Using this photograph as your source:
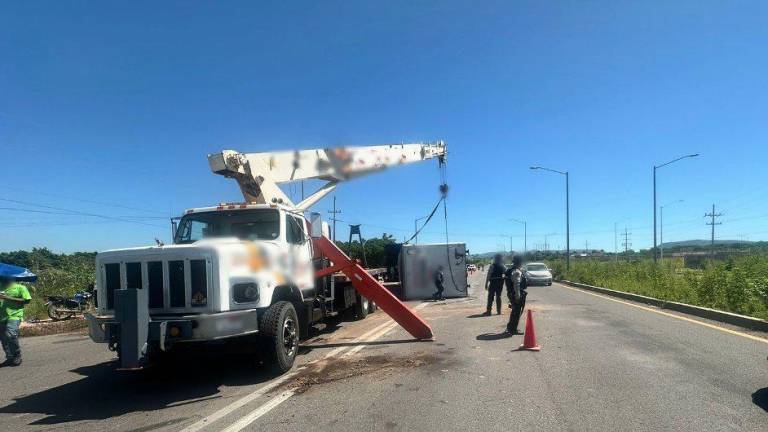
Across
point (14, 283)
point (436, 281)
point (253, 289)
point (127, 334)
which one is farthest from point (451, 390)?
point (436, 281)

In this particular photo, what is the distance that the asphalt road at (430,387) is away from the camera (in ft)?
18.8

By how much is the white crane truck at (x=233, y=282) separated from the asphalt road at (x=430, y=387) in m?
0.66

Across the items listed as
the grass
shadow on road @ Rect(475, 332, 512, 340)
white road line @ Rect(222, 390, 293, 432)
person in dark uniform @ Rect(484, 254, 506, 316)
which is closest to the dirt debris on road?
white road line @ Rect(222, 390, 293, 432)

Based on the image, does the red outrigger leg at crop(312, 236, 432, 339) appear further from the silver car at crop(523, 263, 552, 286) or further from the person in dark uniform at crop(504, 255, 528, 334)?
the silver car at crop(523, 263, 552, 286)

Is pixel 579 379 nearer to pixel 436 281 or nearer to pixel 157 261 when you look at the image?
pixel 157 261

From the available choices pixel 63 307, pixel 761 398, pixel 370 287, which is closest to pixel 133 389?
pixel 370 287

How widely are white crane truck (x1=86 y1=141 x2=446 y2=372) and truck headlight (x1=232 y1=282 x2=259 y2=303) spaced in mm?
13

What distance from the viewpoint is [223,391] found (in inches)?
290

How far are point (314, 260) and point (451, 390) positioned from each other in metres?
4.64

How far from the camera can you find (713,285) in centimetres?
1650

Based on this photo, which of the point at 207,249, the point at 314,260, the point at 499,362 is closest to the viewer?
the point at 207,249

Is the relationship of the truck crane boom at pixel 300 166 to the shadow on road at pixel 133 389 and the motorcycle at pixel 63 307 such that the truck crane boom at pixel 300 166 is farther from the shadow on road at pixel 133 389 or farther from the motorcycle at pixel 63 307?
the motorcycle at pixel 63 307


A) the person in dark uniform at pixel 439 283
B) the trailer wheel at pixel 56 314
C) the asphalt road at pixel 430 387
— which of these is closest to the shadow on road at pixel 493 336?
the asphalt road at pixel 430 387

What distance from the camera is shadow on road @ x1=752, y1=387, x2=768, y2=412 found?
5926 millimetres
